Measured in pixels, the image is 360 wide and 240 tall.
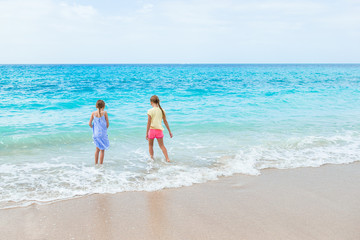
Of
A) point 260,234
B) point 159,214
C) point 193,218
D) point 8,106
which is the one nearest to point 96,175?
point 159,214

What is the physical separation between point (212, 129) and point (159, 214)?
5889 mm

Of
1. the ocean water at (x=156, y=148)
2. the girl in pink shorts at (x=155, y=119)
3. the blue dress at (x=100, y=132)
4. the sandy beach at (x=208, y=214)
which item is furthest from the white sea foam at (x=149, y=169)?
the girl in pink shorts at (x=155, y=119)

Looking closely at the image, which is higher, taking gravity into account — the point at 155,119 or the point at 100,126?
the point at 155,119

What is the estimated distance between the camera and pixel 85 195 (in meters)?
4.50

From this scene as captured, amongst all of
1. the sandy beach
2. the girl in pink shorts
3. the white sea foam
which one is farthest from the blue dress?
the sandy beach

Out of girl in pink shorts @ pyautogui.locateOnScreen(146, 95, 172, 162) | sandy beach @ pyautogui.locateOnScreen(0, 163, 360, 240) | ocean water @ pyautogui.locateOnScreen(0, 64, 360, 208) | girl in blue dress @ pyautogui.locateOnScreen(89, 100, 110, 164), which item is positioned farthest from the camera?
girl in pink shorts @ pyautogui.locateOnScreen(146, 95, 172, 162)

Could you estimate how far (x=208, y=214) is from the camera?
3805 mm

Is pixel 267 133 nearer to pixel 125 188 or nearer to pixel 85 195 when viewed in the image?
pixel 125 188

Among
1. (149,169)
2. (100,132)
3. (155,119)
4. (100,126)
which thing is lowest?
(149,169)

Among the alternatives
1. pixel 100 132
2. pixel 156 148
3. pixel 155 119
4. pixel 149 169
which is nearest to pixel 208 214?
pixel 149 169

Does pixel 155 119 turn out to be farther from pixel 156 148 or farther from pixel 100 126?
pixel 156 148

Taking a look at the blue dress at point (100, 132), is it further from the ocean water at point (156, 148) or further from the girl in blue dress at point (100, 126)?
the ocean water at point (156, 148)

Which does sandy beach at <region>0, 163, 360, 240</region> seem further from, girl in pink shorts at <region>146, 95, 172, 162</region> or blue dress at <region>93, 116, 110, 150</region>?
girl in pink shorts at <region>146, 95, 172, 162</region>

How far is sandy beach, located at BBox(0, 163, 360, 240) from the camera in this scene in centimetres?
336
